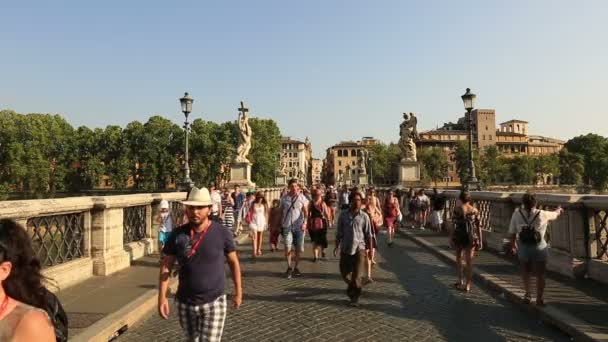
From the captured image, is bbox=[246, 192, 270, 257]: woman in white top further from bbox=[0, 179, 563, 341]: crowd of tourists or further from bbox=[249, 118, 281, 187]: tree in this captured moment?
bbox=[249, 118, 281, 187]: tree

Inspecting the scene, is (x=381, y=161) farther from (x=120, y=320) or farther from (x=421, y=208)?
(x=120, y=320)

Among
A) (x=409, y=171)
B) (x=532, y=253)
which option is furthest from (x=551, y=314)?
(x=409, y=171)

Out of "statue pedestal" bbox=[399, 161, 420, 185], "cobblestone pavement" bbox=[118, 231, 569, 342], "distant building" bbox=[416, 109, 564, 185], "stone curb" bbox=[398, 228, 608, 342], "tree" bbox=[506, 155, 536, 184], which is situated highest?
"distant building" bbox=[416, 109, 564, 185]

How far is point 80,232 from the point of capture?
945 centimetres

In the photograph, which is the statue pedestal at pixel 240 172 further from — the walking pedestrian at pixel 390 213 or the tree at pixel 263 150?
the tree at pixel 263 150

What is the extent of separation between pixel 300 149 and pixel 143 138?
286ft

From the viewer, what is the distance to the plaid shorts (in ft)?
12.7

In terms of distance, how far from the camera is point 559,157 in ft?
370

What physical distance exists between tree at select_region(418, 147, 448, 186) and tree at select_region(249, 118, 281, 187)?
41503 mm

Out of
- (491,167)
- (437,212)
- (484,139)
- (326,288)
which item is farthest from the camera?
(484,139)

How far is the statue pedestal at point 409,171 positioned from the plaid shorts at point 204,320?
2622cm

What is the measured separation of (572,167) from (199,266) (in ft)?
394

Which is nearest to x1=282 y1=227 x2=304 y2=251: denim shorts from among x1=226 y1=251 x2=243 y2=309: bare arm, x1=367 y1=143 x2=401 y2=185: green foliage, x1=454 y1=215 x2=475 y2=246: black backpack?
x1=454 y1=215 x2=475 y2=246: black backpack

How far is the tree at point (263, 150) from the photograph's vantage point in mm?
77562
